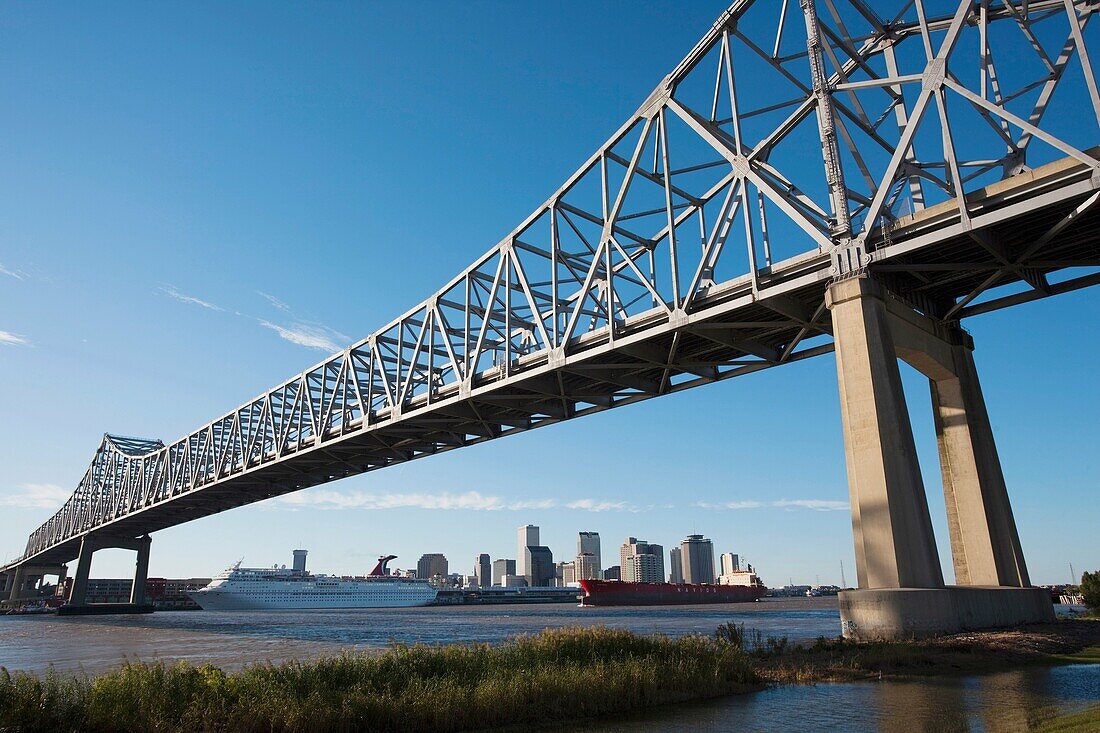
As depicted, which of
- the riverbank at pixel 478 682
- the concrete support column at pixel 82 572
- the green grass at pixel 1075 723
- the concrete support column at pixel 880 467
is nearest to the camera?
the green grass at pixel 1075 723

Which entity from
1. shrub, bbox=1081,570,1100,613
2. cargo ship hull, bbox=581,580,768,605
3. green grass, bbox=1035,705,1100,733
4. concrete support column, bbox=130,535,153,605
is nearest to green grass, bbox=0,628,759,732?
green grass, bbox=1035,705,1100,733

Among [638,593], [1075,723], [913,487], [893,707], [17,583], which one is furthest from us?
[17,583]

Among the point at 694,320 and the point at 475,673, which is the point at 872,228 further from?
the point at 475,673

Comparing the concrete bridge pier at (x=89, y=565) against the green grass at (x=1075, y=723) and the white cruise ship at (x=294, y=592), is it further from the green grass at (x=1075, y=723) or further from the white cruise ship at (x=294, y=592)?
the green grass at (x=1075, y=723)

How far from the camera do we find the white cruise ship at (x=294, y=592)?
13862cm

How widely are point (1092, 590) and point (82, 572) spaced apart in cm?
12239

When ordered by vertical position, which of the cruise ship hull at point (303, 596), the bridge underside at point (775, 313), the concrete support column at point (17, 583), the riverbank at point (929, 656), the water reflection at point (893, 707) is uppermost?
the bridge underside at point (775, 313)

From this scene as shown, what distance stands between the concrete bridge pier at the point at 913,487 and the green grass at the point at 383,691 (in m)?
5.75

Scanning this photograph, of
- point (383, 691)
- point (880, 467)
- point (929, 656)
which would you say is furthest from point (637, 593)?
point (383, 691)

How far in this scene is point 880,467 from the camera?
20891 millimetres

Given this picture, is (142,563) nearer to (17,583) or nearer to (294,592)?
(294,592)

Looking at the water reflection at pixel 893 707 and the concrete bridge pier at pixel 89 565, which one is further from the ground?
the concrete bridge pier at pixel 89 565

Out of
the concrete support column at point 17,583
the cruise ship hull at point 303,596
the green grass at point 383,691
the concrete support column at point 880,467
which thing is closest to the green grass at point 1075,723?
the green grass at point 383,691

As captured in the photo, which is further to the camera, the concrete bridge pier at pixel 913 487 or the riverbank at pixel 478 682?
the concrete bridge pier at pixel 913 487
